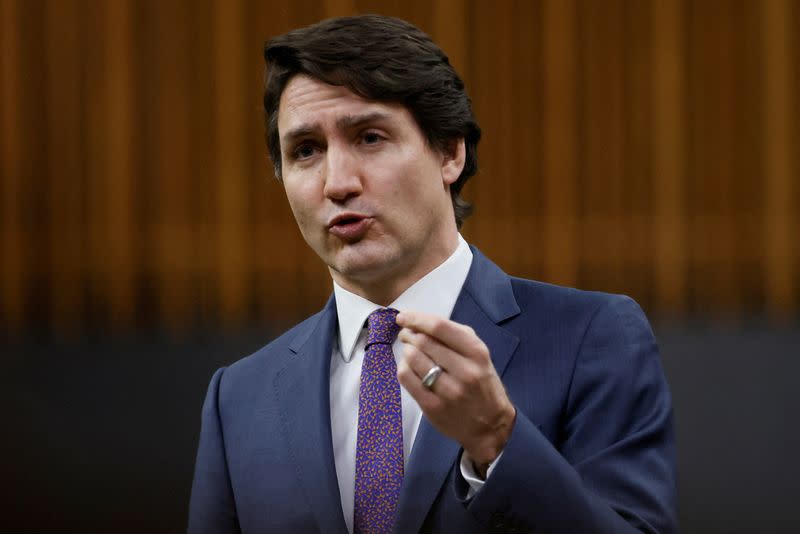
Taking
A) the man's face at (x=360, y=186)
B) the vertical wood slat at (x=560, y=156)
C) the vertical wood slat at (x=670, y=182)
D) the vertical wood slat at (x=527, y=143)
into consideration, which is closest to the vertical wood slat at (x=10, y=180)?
the vertical wood slat at (x=527, y=143)

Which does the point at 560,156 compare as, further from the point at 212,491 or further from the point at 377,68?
the point at 212,491

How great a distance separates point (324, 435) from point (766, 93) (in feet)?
8.24

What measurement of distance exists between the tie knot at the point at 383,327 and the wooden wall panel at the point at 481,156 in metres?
1.91

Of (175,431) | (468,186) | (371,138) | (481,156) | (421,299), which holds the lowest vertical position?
(175,431)

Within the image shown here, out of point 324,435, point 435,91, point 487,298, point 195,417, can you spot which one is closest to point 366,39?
point 435,91

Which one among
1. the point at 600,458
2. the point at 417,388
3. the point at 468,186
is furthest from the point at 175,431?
the point at 417,388

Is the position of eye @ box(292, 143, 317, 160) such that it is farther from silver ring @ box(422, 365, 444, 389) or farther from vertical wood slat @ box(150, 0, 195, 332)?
vertical wood slat @ box(150, 0, 195, 332)

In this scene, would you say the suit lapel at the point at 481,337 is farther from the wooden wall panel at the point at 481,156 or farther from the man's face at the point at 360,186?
the wooden wall panel at the point at 481,156

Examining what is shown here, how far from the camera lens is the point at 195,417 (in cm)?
302

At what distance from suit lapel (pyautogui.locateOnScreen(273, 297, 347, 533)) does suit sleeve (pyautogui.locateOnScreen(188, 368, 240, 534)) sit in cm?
12

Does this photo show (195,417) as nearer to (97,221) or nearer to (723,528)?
(97,221)

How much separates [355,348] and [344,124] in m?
0.33

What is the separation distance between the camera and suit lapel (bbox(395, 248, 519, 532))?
1276 mm

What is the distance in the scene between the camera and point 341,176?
1393 millimetres
